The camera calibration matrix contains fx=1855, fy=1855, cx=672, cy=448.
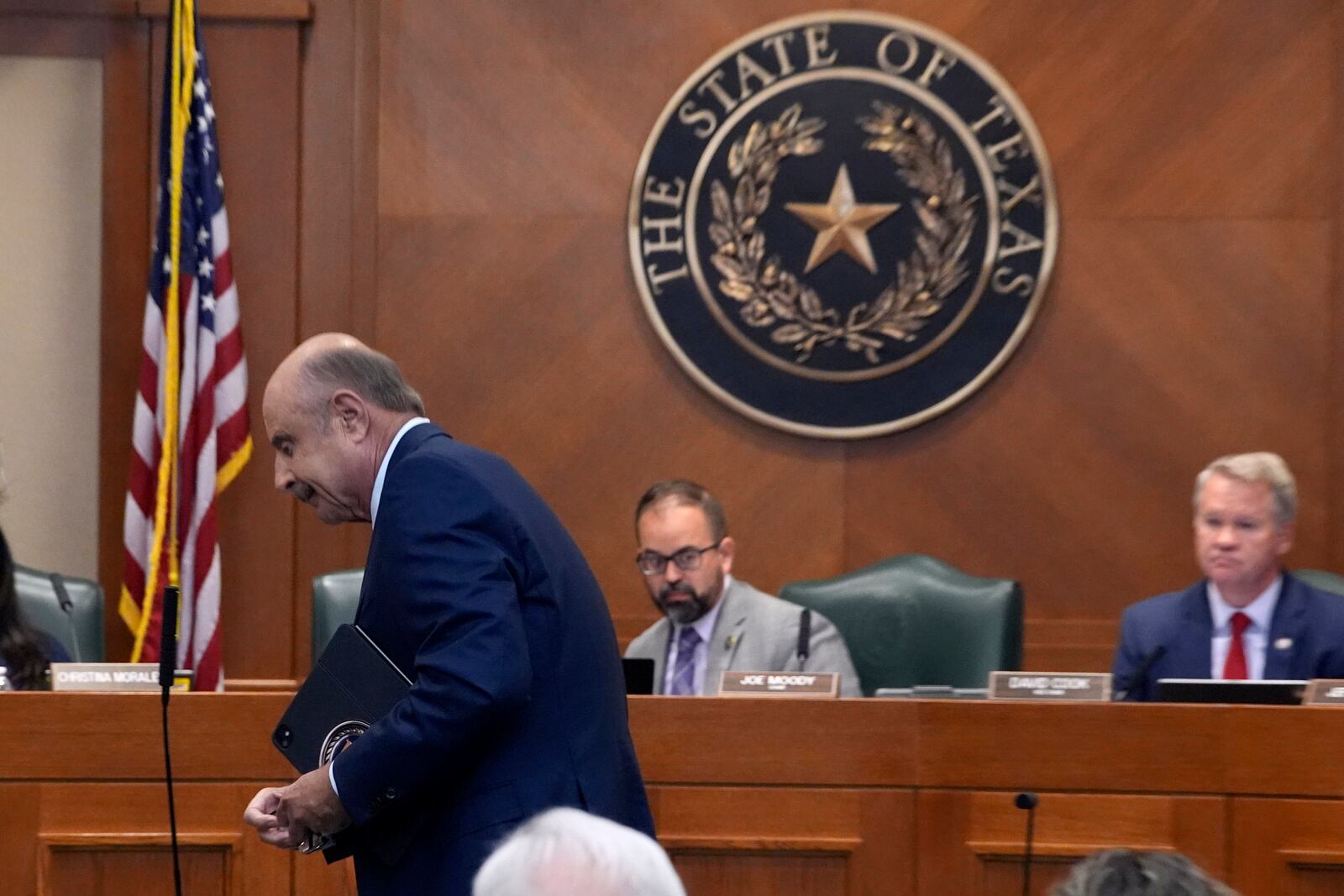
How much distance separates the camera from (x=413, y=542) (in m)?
2.48

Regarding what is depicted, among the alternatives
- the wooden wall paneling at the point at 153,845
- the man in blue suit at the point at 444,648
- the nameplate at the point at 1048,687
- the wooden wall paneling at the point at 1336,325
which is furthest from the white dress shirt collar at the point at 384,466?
the wooden wall paneling at the point at 1336,325

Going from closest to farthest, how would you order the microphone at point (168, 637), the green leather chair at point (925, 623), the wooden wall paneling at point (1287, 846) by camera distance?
the microphone at point (168, 637)
the wooden wall paneling at point (1287, 846)
the green leather chair at point (925, 623)

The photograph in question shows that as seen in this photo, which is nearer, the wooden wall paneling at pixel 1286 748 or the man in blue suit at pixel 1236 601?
the wooden wall paneling at pixel 1286 748


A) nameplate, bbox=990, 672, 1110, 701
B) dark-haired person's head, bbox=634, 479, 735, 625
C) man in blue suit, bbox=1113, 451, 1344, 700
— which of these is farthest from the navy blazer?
dark-haired person's head, bbox=634, 479, 735, 625

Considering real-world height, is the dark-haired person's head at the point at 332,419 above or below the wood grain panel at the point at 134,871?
above

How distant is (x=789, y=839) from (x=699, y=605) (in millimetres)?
1343

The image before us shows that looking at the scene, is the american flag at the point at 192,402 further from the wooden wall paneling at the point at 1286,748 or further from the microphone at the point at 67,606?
the wooden wall paneling at the point at 1286,748

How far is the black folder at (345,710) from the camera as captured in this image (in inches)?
99.7

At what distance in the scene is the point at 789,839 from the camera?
11.4 feet

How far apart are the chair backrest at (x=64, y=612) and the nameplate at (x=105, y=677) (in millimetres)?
978

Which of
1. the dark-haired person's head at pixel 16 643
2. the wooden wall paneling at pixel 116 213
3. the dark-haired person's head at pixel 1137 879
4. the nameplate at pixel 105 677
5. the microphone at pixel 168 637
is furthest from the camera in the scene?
the wooden wall paneling at pixel 116 213

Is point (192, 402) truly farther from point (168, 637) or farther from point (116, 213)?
point (168, 637)

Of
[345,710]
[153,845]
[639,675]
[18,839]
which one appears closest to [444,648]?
[345,710]

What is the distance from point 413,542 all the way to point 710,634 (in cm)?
238
